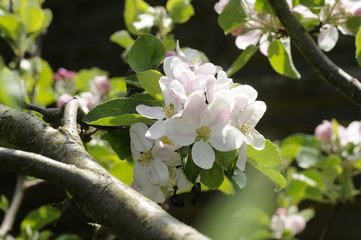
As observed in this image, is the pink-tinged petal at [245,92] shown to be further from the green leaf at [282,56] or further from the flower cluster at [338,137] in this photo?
the flower cluster at [338,137]

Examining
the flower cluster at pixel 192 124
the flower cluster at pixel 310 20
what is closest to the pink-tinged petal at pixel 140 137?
the flower cluster at pixel 192 124

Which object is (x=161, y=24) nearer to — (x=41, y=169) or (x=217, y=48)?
(x=41, y=169)

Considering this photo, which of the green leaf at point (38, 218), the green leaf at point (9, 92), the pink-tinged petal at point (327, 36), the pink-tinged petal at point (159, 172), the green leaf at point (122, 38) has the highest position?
the green leaf at point (9, 92)

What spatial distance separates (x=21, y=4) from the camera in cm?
152

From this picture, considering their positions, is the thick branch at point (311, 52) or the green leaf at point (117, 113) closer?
the green leaf at point (117, 113)

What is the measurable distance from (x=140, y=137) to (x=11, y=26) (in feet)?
3.45

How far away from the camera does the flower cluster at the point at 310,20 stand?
2.90 ft

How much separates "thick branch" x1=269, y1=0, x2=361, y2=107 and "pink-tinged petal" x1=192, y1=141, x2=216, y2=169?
1.22 ft

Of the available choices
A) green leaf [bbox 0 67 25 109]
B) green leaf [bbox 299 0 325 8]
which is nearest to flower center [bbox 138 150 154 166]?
green leaf [bbox 0 67 25 109]

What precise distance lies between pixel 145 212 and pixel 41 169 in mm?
115

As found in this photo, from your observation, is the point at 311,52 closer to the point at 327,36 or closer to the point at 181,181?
the point at 327,36

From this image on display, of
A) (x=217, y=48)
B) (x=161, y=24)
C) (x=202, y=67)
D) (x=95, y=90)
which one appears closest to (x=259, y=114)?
(x=202, y=67)

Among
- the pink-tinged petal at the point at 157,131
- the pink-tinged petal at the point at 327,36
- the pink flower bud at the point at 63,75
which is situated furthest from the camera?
the pink flower bud at the point at 63,75

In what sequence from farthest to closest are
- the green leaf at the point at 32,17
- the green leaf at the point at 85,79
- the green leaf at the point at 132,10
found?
the green leaf at the point at 85,79, the green leaf at the point at 32,17, the green leaf at the point at 132,10
